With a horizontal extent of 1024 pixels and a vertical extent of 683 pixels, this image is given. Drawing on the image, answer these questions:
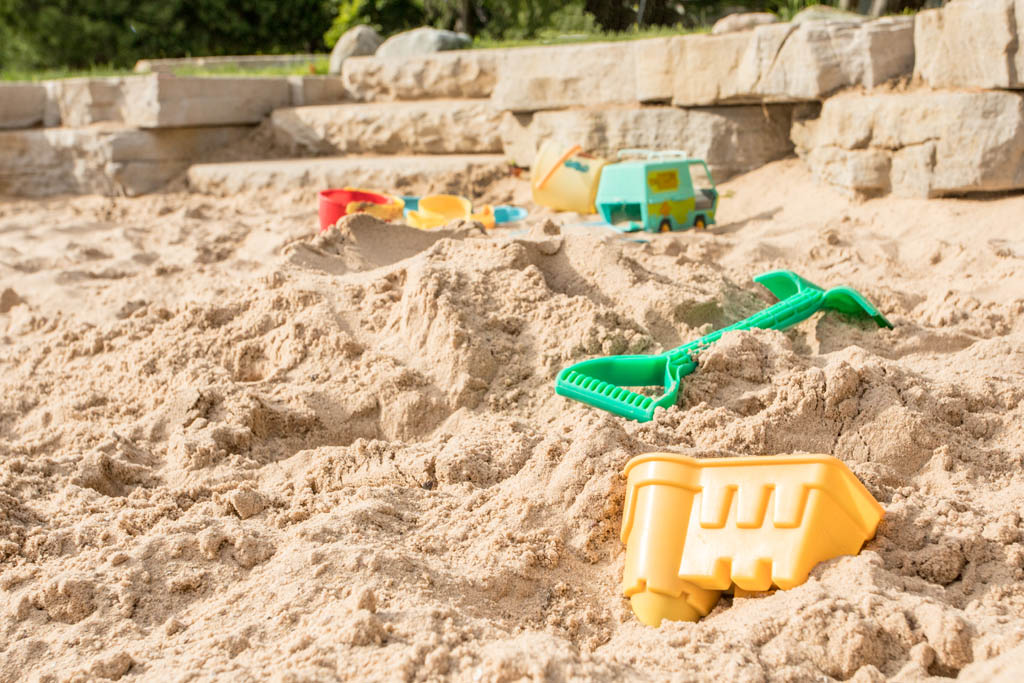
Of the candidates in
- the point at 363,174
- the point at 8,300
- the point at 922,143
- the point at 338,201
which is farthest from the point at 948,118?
the point at 8,300

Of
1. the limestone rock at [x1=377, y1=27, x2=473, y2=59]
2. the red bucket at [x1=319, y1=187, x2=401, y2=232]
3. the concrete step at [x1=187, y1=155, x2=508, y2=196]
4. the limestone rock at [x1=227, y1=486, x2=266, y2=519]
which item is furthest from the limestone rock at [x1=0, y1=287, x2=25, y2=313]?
the limestone rock at [x1=377, y1=27, x2=473, y2=59]

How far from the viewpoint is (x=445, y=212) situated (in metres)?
4.20

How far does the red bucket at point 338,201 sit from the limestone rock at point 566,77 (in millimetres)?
1382

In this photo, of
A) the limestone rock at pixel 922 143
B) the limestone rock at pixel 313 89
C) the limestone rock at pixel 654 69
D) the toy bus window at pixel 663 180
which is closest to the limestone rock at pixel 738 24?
the limestone rock at pixel 654 69

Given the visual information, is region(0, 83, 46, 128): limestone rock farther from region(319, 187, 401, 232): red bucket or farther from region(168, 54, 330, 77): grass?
region(319, 187, 401, 232): red bucket

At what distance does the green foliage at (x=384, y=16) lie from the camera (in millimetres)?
10133

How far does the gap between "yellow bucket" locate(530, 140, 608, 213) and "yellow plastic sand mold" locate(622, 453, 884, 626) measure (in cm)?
298

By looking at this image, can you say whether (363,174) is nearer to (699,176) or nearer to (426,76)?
(426,76)

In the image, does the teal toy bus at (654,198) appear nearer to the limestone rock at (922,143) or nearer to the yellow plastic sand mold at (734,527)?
the limestone rock at (922,143)

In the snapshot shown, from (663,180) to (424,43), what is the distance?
3160 millimetres

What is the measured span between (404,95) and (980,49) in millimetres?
3610

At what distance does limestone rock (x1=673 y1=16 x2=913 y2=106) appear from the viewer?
3.95m

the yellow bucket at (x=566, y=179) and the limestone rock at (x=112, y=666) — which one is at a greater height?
the yellow bucket at (x=566, y=179)

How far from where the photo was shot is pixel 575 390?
195 cm
